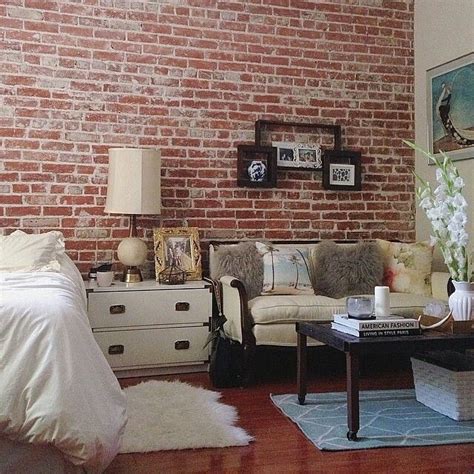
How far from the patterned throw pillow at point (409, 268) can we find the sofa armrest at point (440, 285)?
6 cm

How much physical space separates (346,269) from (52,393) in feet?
8.73

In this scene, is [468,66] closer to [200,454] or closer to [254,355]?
[254,355]

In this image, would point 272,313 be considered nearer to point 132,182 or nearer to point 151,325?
point 151,325

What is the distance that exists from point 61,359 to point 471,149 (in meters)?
3.41

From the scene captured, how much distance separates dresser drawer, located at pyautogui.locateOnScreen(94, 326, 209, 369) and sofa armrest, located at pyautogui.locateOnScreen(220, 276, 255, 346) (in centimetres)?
21

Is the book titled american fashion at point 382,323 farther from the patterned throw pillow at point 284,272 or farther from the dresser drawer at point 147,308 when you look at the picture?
the dresser drawer at point 147,308

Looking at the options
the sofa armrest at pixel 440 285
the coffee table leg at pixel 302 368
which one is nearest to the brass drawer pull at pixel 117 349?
the coffee table leg at pixel 302 368

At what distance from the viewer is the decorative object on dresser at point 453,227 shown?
2.75 metres

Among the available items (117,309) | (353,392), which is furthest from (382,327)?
(117,309)

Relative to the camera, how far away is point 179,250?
4082 millimetres

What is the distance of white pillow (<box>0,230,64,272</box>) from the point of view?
3219 mm

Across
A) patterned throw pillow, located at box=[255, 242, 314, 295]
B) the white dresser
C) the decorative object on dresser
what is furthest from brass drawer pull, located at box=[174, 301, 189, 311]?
the decorative object on dresser

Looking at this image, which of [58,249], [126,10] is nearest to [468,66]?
[126,10]

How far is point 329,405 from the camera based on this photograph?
309 centimetres
